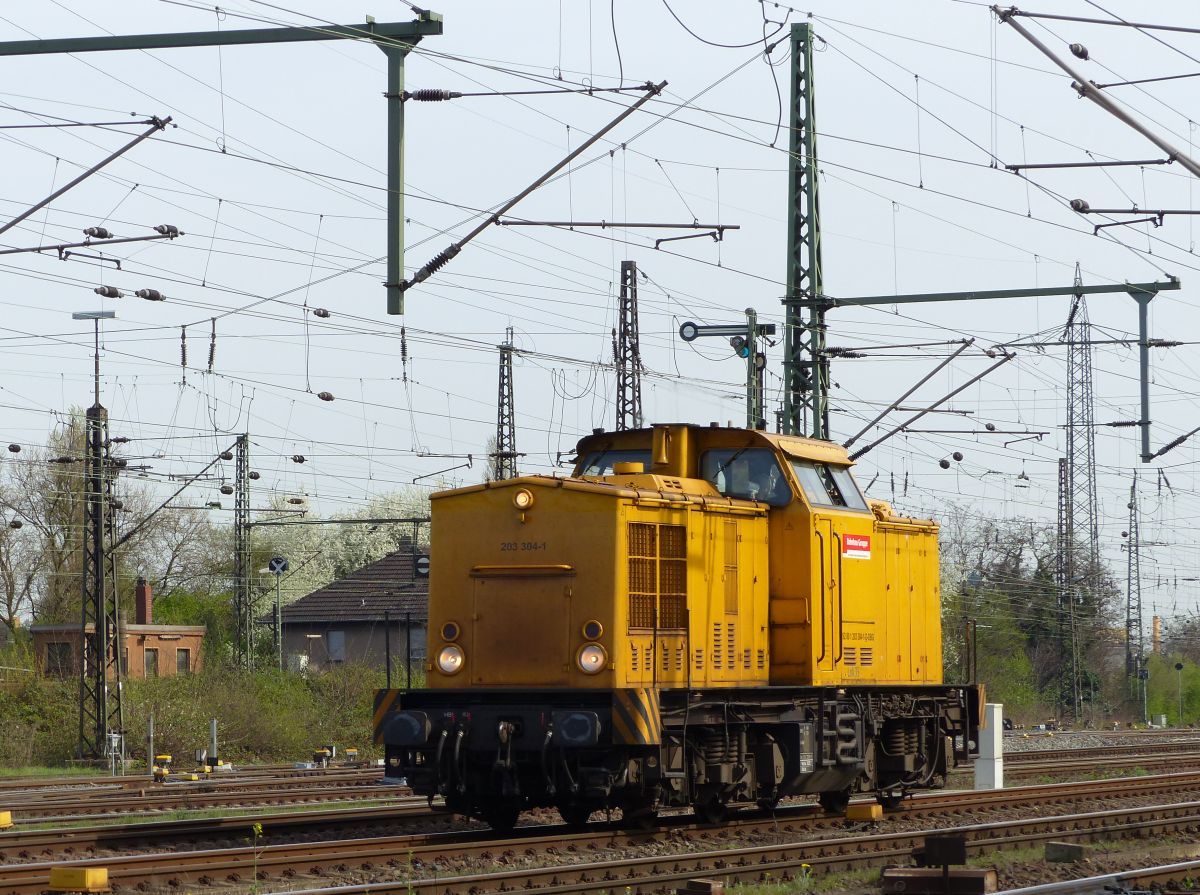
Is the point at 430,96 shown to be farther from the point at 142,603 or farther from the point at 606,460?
the point at 142,603

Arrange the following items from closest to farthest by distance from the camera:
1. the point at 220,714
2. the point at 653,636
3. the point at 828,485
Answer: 1. the point at 653,636
2. the point at 828,485
3. the point at 220,714

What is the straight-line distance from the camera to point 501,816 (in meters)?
14.7

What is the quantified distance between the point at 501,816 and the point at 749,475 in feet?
13.4

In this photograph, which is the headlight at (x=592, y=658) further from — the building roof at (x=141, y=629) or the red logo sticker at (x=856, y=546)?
the building roof at (x=141, y=629)

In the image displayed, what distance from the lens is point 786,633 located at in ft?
50.7

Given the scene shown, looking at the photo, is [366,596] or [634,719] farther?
[366,596]

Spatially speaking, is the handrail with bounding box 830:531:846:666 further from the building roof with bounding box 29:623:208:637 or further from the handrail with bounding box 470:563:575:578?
the building roof with bounding box 29:623:208:637

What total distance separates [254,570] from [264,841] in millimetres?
51827

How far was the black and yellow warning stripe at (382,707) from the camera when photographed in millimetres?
14047

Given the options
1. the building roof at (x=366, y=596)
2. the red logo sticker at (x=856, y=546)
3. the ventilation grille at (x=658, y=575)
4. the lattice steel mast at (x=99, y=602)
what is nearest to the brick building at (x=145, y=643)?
the building roof at (x=366, y=596)

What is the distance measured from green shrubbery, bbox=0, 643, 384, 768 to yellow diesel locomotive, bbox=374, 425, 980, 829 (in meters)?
21.7

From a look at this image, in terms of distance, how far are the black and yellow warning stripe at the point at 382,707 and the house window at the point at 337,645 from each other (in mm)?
46471

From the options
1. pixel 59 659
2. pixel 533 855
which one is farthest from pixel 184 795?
pixel 59 659

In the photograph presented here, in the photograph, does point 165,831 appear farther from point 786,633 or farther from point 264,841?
point 786,633
